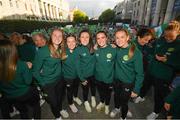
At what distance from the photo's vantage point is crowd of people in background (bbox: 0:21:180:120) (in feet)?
8.23

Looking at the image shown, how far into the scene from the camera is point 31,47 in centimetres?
422

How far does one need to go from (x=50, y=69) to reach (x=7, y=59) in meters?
0.94

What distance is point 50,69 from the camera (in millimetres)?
3088

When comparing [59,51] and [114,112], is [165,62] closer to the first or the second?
[114,112]

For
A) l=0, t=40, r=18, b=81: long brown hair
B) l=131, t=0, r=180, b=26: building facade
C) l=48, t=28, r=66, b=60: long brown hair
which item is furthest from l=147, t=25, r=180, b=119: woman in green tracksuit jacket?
l=131, t=0, r=180, b=26: building facade

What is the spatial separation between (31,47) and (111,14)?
94.7m

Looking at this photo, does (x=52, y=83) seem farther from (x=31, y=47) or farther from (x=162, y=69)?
(x=162, y=69)

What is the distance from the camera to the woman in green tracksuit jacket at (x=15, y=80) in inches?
89.7

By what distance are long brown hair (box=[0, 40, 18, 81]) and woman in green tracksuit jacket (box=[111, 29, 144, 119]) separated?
6.29 ft

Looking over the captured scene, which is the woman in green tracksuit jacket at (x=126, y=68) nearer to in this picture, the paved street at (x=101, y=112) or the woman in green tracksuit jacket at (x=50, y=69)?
the paved street at (x=101, y=112)

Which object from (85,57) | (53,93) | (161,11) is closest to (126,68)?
(85,57)

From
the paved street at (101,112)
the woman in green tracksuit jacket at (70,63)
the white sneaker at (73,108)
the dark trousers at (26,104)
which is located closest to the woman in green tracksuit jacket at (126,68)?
the paved street at (101,112)

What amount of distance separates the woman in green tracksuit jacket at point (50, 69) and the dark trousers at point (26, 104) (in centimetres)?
26

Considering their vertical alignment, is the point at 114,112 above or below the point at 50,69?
below
